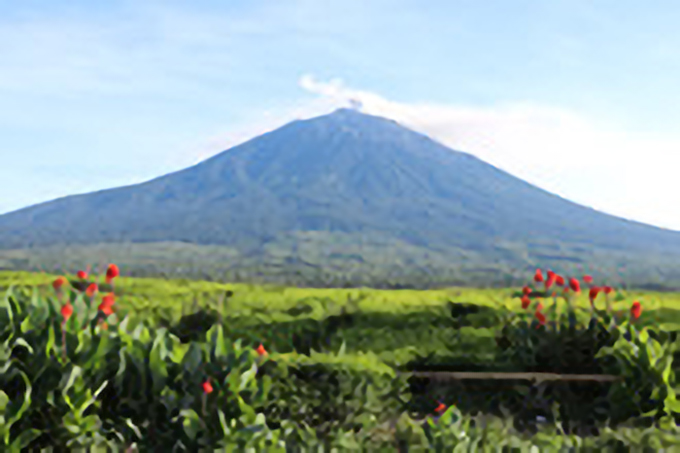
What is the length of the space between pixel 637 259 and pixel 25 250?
130 metres

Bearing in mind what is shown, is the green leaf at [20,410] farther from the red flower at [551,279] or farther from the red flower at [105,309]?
the red flower at [551,279]

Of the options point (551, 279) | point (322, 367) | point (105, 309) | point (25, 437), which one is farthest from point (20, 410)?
point (551, 279)

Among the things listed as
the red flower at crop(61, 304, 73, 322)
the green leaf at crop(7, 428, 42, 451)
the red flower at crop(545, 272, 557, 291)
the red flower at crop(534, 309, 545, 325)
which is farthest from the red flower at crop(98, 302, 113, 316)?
the red flower at crop(545, 272, 557, 291)

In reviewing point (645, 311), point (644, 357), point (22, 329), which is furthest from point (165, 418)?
point (645, 311)

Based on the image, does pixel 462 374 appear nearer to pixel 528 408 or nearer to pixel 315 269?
pixel 528 408

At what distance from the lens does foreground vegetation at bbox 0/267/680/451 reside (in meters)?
11.2

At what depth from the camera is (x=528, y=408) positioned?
1827 cm

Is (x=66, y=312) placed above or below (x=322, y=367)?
above

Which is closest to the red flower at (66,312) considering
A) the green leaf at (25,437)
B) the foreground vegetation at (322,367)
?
the foreground vegetation at (322,367)

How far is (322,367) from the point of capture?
1644cm

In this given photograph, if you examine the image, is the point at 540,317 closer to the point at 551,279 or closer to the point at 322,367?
the point at 551,279

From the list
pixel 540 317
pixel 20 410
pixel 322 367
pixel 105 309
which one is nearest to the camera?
pixel 20 410

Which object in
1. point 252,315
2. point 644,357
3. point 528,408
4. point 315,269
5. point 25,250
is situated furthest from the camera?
point 25,250

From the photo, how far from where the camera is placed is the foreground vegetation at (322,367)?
1120cm
